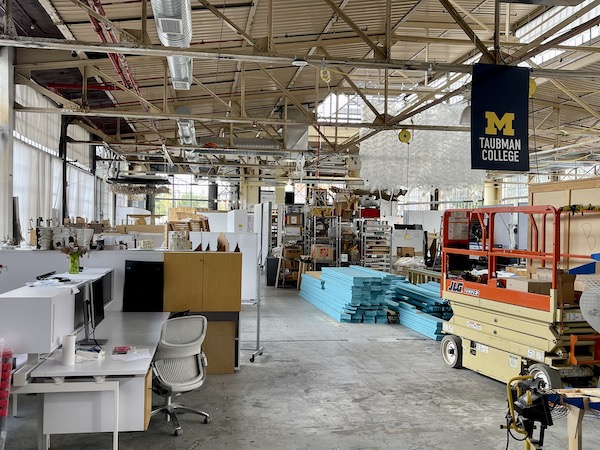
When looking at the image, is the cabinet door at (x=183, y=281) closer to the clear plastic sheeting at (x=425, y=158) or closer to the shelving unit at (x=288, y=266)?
the clear plastic sheeting at (x=425, y=158)

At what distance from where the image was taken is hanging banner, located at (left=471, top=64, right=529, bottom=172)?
5996mm

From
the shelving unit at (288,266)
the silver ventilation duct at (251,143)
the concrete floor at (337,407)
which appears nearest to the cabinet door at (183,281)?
the concrete floor at (337,407)

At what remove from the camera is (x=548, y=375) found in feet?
18.3

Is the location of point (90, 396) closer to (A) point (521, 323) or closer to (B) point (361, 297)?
(A) point (521, 323)

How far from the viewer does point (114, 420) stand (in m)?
4.00

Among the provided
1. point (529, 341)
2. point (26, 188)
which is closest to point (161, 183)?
point (26, 188)

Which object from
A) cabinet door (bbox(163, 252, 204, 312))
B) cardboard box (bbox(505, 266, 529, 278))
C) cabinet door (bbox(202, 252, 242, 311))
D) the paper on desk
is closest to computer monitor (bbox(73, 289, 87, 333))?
the paper on desk

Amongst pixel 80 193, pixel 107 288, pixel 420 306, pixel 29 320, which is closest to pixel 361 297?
pixel 420 306

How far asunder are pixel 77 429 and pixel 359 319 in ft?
23.7

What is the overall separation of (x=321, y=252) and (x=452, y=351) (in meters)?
8.26

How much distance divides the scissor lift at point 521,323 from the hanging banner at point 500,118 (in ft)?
2.17

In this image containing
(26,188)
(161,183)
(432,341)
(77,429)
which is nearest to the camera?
(77,429)

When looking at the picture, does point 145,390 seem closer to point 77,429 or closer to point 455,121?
point 77,429

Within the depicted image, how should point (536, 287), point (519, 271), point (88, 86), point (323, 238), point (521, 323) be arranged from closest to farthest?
point (536, 287) < point (521, 323) < point (519, 271) < point (88, 86) < point (323, 238)
